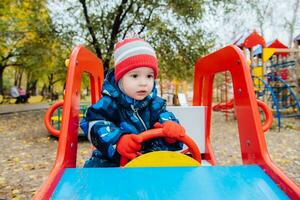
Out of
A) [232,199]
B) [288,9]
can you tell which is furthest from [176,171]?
[288,9]

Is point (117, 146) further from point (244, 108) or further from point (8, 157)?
point (8, 157)

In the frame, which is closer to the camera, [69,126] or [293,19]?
[69,126]

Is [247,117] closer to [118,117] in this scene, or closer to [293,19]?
[118,117]

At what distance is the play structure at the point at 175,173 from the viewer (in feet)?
3.66

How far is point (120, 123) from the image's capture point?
190 cm

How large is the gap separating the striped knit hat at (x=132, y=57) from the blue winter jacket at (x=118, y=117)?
0.38 feet

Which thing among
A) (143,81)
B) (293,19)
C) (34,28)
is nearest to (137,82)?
(143,81)

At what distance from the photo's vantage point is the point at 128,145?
5.16 feet

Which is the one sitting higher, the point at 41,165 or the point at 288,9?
the point at 288,9

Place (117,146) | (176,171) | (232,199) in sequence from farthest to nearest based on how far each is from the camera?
1. (117,146)
2. (176,171)
3. (232,199)

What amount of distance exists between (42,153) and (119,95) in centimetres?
410

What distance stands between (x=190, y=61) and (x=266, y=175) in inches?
364

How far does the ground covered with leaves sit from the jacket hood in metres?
1.91

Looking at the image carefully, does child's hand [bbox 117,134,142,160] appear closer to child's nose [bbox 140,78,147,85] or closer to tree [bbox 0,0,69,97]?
child's nose [bbox 140,78,147,85]
